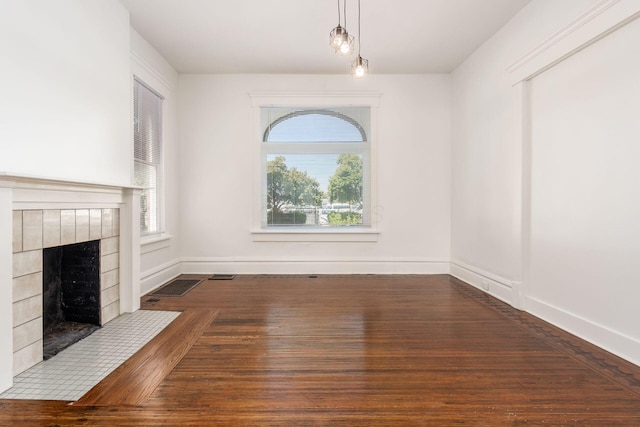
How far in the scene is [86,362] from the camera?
1995 millimetres

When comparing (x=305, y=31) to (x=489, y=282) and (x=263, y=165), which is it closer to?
(x=263, y=165)

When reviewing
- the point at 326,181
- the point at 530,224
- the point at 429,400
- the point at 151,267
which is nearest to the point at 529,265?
the point at 530,224

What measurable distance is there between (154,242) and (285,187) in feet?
5.91

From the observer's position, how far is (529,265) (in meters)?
2.95

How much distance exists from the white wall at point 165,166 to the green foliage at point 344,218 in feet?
6.93

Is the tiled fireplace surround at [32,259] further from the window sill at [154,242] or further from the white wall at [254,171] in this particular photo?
the white wall at [254,171]

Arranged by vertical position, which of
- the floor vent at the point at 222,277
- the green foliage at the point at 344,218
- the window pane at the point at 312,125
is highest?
the window pane at the point at 312,125

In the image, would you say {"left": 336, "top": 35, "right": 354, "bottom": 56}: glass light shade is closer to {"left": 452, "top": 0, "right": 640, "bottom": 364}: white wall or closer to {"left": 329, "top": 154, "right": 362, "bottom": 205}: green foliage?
{"left": 452, "top": 0, "right": 640, "bottom": 364}: white wall

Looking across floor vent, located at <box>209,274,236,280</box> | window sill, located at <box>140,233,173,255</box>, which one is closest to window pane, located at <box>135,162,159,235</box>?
window sill, located at <box>140,233,173,255</box>

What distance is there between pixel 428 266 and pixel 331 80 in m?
2.90

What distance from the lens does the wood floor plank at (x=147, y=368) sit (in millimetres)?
1640

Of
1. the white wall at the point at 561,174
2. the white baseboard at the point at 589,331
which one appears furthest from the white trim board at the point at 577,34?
the white baseboard at the point at 589,331

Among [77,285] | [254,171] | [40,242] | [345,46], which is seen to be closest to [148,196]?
[254,171]

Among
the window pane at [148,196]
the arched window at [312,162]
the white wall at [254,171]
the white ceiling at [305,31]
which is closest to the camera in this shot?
the white ceiling at [305,31]
